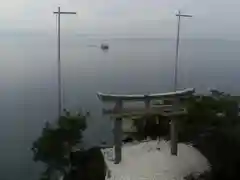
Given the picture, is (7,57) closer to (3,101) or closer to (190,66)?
(3,101)

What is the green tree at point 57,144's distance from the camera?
6.24 feet

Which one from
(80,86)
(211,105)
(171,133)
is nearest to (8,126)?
(80,86)

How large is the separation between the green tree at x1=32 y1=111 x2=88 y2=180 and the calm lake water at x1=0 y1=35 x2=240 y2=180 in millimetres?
225

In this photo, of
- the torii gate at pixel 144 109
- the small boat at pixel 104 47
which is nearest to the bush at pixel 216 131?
the torii gate at pixel 144 109

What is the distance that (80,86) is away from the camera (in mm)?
2648

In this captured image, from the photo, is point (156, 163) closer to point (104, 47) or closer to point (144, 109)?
point (144, 109)

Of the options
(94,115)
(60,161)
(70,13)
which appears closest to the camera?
(60,161)

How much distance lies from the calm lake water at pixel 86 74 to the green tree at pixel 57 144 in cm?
22

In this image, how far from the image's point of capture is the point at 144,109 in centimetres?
209

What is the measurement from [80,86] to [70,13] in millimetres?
518

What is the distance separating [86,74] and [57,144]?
3.14ft

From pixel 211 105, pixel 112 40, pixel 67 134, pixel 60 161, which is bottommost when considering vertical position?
pixel 60 161

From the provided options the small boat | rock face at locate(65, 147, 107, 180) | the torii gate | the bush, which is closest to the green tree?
rock face at locate(65, 147, 107, 180)

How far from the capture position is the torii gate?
2.03m
